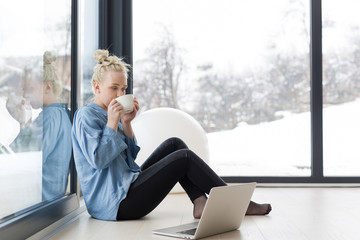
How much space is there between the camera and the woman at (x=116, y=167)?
229cm

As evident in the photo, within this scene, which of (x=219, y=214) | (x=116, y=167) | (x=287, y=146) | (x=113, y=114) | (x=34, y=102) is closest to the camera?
(x=219, y=214)

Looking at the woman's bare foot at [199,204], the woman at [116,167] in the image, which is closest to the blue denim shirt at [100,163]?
the woman at [116,167]

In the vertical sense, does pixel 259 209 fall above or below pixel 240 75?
below

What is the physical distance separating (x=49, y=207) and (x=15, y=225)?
0.44m

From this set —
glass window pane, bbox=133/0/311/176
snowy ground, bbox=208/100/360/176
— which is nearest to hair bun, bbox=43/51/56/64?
glass window pane, bbox=133/0/311/176

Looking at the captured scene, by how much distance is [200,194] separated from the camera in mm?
2467

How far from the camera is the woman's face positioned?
2471mm

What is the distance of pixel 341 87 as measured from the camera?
13.7 feet

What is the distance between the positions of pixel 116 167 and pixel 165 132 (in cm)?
110

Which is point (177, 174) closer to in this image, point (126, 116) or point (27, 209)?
point (126, 116)

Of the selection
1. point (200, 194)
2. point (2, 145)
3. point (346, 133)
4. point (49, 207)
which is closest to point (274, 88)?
point (346, 133)

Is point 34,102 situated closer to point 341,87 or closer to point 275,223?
point 275,223

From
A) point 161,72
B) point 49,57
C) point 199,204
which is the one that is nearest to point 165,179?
point 199,204

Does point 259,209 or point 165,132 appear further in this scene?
point 165,132
